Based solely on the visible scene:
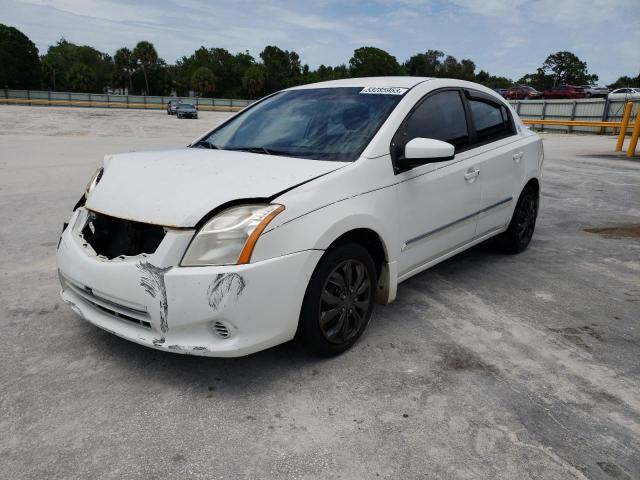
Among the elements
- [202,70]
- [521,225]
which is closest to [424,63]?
[202,70]

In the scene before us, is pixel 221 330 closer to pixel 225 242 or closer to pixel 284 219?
pixel 225 242

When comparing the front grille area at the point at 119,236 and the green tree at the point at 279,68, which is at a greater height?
the green tree at the point at 279,68

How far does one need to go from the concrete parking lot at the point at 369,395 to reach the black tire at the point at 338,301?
0.14 metres

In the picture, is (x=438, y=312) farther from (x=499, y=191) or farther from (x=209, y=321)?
(x=209, y=321)

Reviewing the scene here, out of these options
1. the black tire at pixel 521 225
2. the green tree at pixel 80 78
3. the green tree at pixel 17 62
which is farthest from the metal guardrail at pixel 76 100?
the black tire at pixel 521 225

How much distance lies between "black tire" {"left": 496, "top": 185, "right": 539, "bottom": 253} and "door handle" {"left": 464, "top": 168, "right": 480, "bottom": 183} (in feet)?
3.56

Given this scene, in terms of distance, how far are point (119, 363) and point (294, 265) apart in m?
1.17

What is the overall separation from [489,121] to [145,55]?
84.5 m

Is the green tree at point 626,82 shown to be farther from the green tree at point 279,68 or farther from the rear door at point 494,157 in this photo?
the rear door at point 494,157

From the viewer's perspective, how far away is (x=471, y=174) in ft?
12.7

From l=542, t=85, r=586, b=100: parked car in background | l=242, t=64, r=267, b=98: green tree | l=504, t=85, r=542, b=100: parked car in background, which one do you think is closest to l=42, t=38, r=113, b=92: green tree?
l=242, t=64, r=267, b=98: green tree

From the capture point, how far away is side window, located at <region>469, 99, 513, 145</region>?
412 centimetres

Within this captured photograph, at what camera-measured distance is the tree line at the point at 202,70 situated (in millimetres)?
72188

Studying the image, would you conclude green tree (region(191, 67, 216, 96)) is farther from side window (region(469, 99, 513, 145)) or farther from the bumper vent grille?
the bumper vent grille
